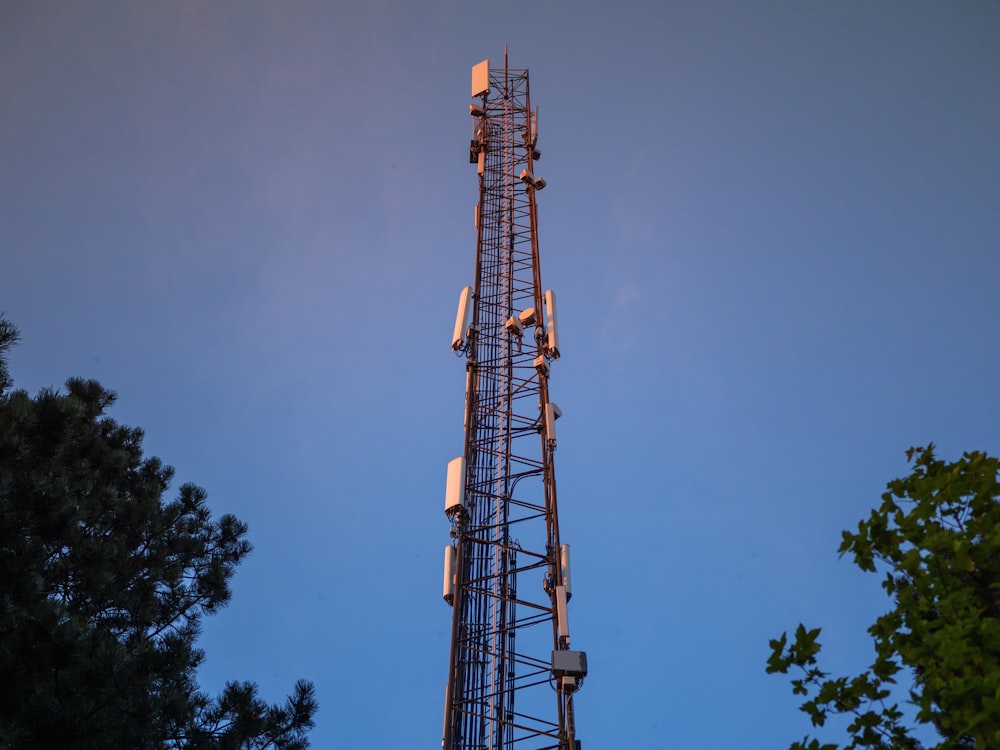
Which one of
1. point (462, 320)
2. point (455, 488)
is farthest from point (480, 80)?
point (455, 488)

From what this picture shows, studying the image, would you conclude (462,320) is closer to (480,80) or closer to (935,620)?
(480,80)

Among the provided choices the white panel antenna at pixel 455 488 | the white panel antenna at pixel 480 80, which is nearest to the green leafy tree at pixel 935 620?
the white panel antenna at pixel 455 488

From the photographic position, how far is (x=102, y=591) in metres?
7.30

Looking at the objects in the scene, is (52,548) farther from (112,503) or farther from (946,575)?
(946,575)

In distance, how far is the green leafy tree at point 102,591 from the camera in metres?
5.98

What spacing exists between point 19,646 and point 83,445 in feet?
10.8

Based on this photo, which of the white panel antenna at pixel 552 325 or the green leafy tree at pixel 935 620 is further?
the white panel antenna at pixel 552 325

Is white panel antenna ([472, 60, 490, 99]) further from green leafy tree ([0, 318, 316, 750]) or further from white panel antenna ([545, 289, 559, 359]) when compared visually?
green leafy tree ([0, 318, 316, 750])

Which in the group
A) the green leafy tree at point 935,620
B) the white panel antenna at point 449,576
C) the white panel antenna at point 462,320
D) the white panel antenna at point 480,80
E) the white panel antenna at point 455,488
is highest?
the white panel antenna at point 480,80

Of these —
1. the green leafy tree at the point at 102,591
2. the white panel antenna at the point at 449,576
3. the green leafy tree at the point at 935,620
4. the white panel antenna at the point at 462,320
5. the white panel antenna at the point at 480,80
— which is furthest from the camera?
the white panel antenna at the point at 480,80

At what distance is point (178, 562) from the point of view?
8.38 m

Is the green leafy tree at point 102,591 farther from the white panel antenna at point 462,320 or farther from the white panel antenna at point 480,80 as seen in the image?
the white panel antenna at point 480,80

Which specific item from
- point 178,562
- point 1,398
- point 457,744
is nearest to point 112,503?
point 178,562

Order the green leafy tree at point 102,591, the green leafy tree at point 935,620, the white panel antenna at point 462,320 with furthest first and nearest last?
the white panel antenna at point 462,320
the green leafy tree at point 102,591
the green leafy tree at point 935,620
